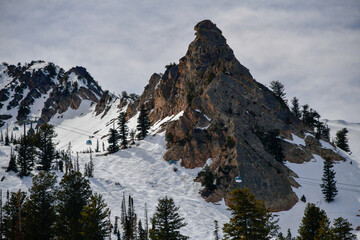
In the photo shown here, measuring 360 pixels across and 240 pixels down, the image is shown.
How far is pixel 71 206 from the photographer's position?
1220 inches

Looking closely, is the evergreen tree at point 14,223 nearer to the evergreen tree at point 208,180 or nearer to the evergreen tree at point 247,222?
the evergreen tree at point 247,222

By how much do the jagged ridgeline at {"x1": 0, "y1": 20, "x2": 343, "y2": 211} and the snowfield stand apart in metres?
2.74

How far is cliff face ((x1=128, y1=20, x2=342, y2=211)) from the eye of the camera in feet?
230

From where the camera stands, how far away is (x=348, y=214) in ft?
196

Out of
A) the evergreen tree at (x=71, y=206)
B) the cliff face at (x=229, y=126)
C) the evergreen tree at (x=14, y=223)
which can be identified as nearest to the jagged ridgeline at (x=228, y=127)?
the cliff face at (x=229, y=126)

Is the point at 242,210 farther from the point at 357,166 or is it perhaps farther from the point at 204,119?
the point at 357,166

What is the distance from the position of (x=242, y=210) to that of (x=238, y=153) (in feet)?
157

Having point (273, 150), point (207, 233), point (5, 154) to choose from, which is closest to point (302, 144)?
point (273, 150)

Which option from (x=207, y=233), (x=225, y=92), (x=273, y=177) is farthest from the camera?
(x=225, y=92)

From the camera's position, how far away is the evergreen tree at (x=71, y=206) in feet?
96.4

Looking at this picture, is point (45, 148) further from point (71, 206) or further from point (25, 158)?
point (71, 206)

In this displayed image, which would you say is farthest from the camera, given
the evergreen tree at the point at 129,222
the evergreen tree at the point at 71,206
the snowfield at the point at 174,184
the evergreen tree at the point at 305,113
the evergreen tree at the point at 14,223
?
the evergreen tree at the point at 305,113

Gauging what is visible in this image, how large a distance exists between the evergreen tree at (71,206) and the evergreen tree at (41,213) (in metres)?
0.75

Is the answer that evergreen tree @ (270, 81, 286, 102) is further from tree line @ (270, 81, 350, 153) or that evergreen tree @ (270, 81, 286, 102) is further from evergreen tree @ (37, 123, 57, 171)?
evergreen tree @ (37, 123, 57, 171)
